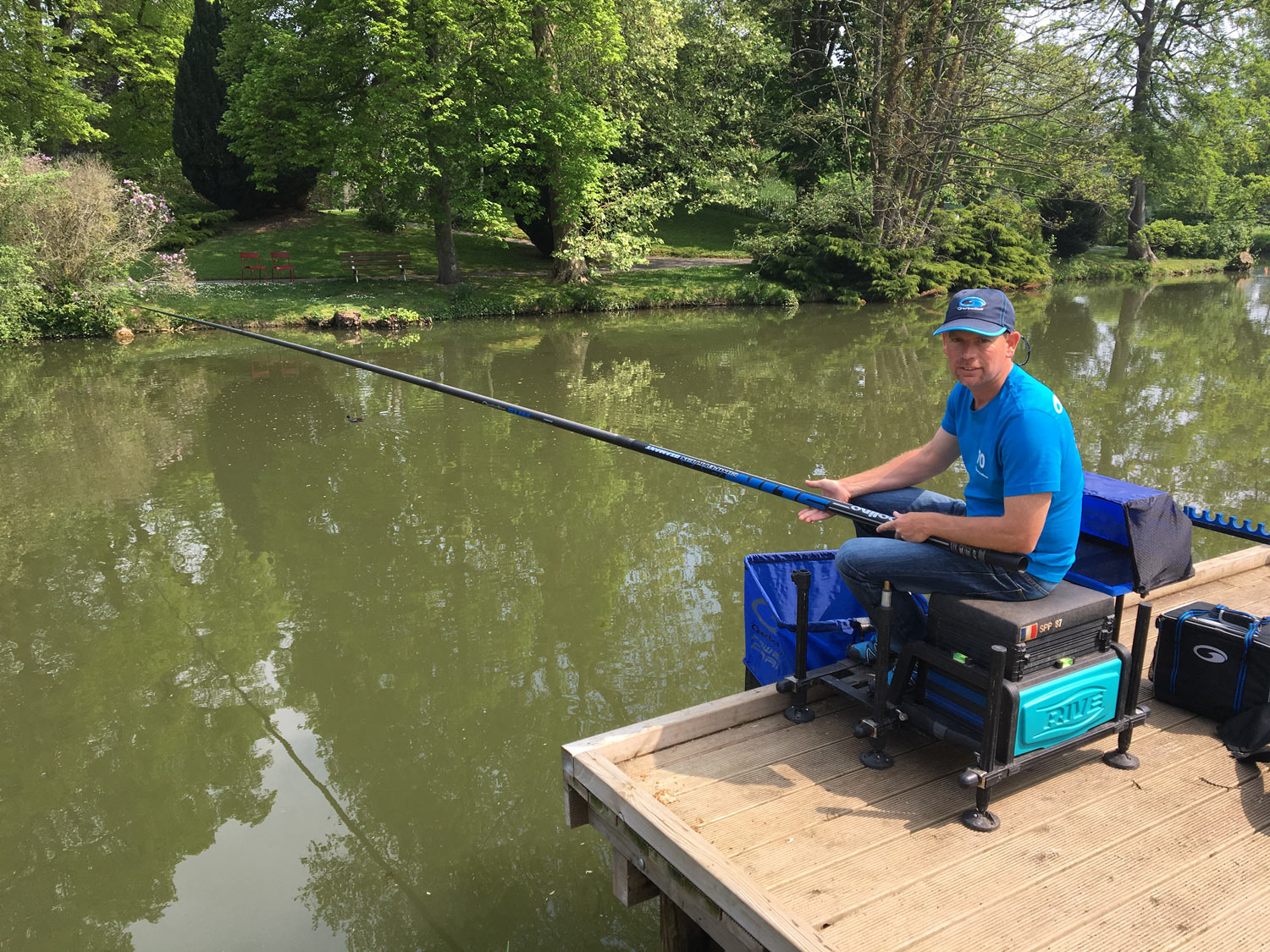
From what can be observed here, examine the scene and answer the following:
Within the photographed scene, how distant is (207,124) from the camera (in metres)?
25.9

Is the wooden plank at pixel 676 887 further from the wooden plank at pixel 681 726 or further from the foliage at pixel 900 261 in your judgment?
the foliage at pixel 900 261

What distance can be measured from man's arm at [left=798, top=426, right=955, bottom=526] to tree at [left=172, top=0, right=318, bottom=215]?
80.3 feet

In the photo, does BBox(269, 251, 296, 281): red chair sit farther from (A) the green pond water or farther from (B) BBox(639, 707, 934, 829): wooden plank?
(B) BBox(639, 707, 934, 829): wooden plank

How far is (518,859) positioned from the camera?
3609 mm

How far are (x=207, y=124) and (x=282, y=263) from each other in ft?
17.3

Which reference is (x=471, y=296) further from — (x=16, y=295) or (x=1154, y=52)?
(x=1154, y=52)

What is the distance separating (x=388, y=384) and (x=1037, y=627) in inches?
469

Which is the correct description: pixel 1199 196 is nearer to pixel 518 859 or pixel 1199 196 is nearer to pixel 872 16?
pixel 872 16

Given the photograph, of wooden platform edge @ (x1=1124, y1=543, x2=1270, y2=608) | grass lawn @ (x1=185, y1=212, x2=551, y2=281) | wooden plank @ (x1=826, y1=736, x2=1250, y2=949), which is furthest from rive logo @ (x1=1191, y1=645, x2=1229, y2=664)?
grass lawn @ (x1=185, y1=212, x2=551, y2=281)

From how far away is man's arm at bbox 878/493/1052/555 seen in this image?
2578 mm

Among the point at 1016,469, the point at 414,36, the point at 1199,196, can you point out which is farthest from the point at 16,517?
the point at 1199,196

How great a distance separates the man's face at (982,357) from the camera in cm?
266

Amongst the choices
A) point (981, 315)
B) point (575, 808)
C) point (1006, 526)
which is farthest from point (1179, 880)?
point (575, 808)

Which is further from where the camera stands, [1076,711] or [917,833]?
[1076,711]
